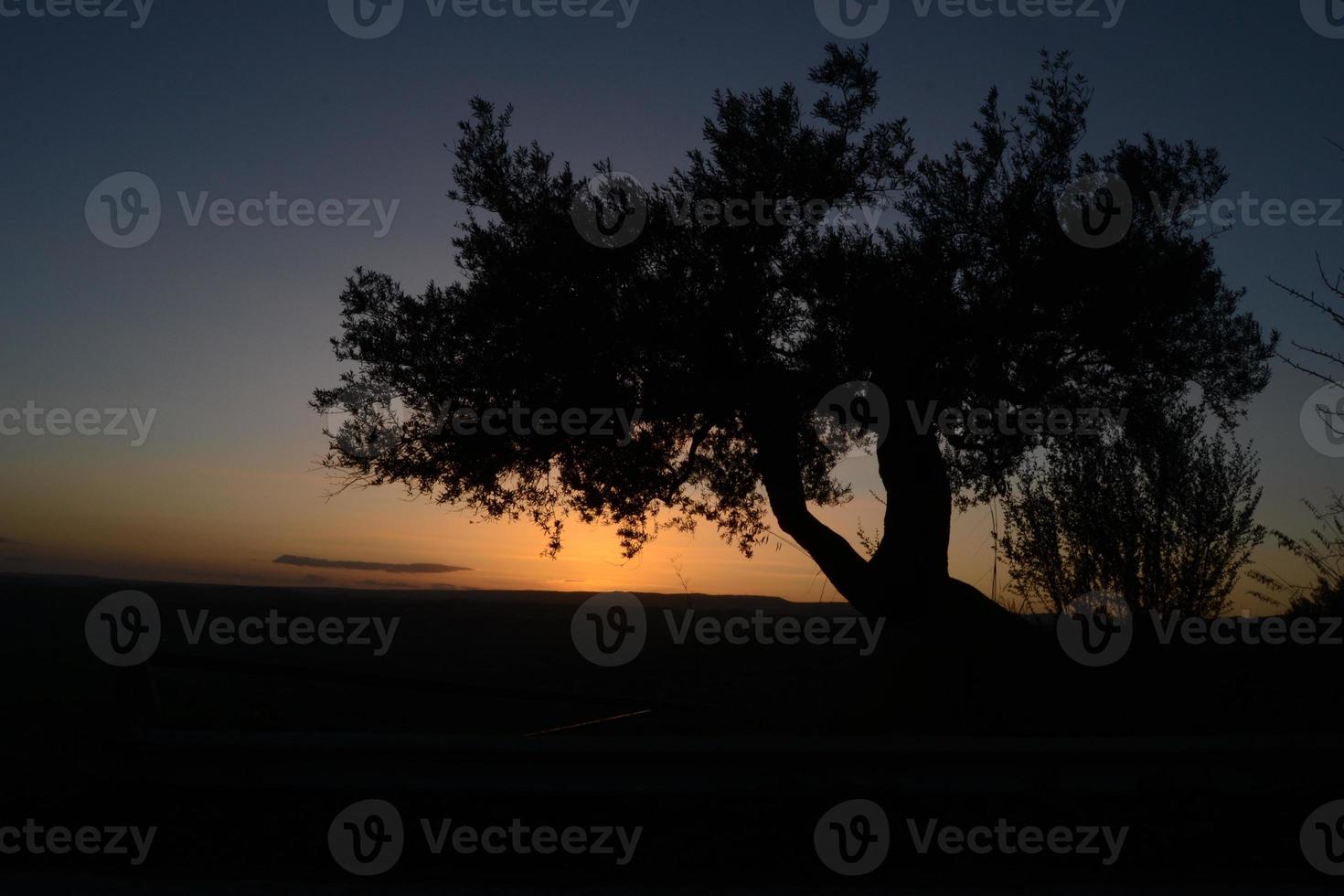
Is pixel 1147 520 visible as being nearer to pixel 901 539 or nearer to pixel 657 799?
pixel 901 539

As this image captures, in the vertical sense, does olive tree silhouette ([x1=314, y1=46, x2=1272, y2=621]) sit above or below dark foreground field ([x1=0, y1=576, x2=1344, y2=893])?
above

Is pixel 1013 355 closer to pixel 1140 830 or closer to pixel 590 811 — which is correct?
pixel 1140 830

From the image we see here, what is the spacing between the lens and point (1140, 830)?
20.5 feet

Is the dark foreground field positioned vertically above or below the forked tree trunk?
below

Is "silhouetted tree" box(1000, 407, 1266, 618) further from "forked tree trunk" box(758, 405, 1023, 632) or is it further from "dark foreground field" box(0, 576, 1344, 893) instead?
"dark foreground field" box(0, 576, 1344, 893)

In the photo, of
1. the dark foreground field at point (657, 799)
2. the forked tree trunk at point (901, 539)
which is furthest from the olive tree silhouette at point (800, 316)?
the dark foreground field at point (657, 799)

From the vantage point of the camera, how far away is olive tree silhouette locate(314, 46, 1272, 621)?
11.7m

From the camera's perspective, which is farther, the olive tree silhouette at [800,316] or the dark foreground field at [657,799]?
the olive tree silhouette at [800,316]

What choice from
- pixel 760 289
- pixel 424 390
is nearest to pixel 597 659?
pixel 424 390

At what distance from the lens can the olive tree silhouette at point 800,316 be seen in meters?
11.7

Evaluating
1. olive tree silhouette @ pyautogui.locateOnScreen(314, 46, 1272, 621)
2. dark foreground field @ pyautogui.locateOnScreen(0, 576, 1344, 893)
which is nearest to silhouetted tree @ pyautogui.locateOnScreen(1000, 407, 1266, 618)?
olive tree silhouette @ pyautogui.locateOnScreen(314, 46, 1272, 621)

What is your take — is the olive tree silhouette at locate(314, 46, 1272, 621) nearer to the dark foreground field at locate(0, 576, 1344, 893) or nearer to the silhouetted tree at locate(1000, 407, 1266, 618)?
the silhouetted tree at locate(1000, 407, 1266, 618)

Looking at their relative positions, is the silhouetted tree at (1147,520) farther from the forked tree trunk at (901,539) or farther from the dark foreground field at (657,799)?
the dark foreground field at (657,799)

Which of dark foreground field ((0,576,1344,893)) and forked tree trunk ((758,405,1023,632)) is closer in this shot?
dark foreground field ((0,576,1344,893))
